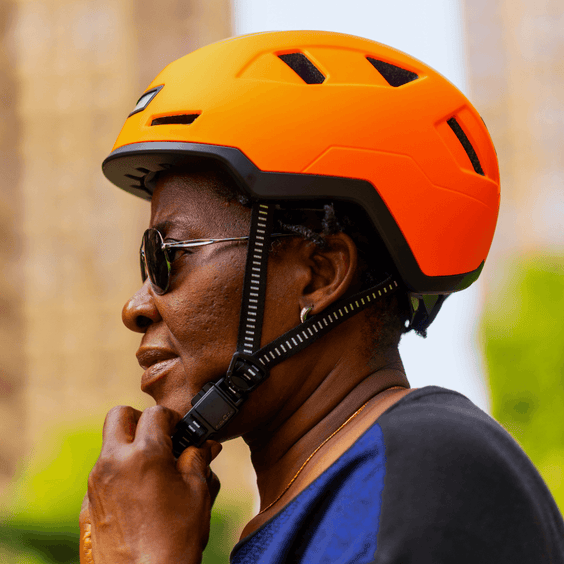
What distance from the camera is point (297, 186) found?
8.08 ft

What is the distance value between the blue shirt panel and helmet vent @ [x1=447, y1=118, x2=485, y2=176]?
1229mm

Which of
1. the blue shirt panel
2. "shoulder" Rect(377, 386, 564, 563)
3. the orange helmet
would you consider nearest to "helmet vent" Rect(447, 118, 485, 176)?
the orange helmet

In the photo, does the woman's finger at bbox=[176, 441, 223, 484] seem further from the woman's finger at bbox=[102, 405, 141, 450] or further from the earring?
the earring

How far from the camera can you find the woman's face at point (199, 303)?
254 cm

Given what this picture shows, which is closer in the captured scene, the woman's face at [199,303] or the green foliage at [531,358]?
the woman's face at [199,303]

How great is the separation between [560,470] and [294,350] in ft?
52.1

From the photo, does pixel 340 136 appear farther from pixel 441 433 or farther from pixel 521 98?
pixel 521 98

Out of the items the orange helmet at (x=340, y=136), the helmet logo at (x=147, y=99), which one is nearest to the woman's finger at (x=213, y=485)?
the orange helmet at (x=340, y=136)

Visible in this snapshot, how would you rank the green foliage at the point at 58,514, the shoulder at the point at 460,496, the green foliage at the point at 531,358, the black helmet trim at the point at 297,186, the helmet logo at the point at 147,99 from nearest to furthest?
the shoulder at the point at 460,496
the black helmet trim at the point at 297,186
the helmet logo at the point at 147,99
the green foliage at the point at 58,514
the green foliage at the point at 531,358

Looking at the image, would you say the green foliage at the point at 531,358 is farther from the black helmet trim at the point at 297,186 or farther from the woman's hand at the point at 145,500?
the woman's hand at the point at 145,500

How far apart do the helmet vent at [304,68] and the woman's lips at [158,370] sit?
44.1 inches

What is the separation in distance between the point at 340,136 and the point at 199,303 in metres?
0.76

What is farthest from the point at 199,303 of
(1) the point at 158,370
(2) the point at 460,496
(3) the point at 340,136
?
(2) the point at 460,496

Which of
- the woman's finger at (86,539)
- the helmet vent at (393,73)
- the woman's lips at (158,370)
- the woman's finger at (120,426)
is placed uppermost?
the helmet vent at (393,73)
